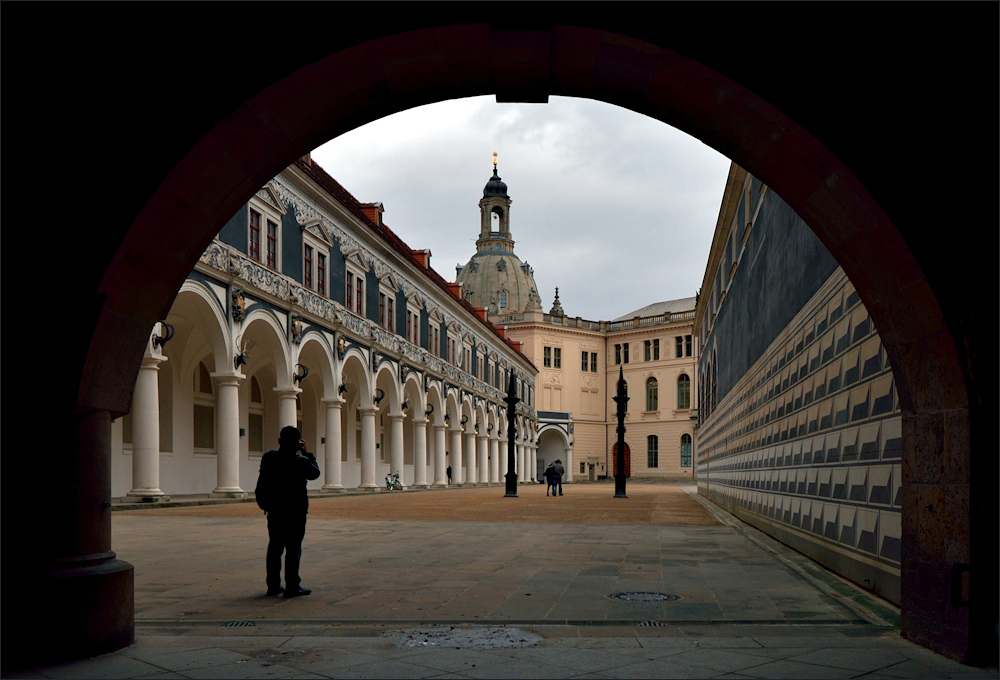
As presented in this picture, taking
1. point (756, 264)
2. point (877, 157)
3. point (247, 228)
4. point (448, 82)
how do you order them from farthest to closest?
point (247, 228), point (756, 264), point (448, 82), point (877, 157)

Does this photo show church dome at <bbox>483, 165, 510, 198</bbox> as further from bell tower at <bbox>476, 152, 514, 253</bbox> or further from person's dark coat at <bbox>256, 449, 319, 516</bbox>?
person's dark coat at <bbox>256, 449, 319, 516</bbox>

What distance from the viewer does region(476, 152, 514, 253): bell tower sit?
103 m

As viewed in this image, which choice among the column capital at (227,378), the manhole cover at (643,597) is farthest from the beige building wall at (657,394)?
the manhole cover at (643,597)

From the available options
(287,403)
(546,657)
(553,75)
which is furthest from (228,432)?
(546,657)

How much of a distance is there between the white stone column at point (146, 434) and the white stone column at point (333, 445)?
1056 cm

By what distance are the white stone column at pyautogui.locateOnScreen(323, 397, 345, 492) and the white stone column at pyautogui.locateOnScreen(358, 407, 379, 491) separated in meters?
2.87

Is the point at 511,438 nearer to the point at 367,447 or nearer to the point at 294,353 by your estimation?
the point at 294,353

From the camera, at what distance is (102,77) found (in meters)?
5.79

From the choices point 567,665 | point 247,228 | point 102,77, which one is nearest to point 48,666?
point 567,665

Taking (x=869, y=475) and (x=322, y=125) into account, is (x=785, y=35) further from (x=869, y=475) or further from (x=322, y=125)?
(x=869, y=475)

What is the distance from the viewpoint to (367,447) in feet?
122

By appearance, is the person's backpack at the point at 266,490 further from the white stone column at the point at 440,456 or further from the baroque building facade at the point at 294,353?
the white stone column at the point at 440,456

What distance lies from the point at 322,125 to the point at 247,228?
21378 millimetres

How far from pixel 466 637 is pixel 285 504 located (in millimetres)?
2494
